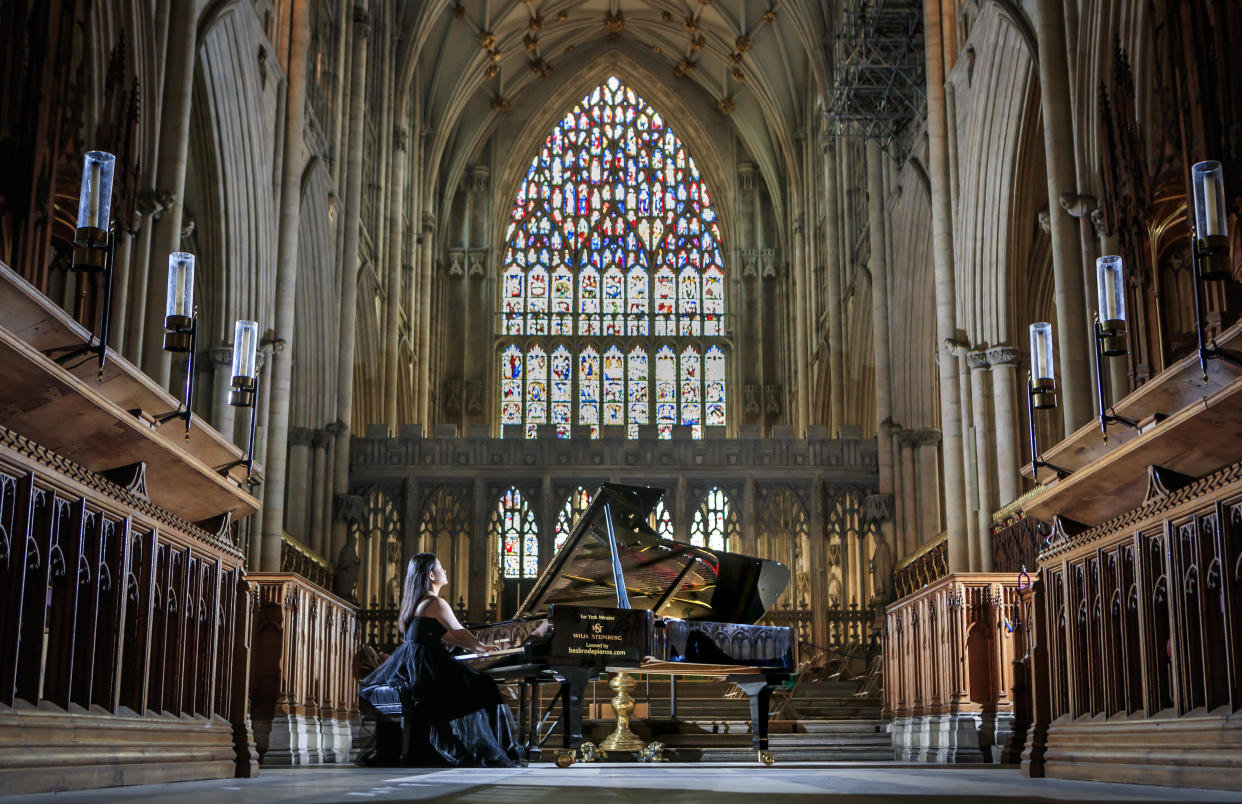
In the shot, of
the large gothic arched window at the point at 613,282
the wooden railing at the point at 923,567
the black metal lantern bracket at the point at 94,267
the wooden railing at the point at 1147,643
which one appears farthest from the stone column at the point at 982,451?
the large gothic arched window at the point at 613,282

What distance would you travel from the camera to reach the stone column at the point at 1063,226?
1062 centimetres

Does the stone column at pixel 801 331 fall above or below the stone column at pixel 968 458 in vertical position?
above

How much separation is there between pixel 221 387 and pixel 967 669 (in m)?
8.07

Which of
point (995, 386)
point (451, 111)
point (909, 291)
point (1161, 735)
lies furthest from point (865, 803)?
point (451, 111)

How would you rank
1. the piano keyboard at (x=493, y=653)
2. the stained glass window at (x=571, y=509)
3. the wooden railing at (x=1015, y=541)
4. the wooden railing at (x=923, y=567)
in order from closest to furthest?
the piano keyboard at (x=493, y=653) < the wooden railing at (x=1015, y=541) < the wooden railing at (x=923, y=567) < the stained glass window at (x=571, y=509)

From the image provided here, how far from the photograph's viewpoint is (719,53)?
2811 cm

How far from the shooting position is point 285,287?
49.1 feet

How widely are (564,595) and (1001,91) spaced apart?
305 inches

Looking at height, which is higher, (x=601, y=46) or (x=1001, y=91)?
(x=601, y=46)

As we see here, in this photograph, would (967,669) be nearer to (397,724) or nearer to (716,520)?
(397,724)

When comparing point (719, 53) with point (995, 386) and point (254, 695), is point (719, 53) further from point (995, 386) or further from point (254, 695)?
point (254, 695)

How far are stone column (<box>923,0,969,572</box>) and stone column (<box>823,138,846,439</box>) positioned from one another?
678 cm

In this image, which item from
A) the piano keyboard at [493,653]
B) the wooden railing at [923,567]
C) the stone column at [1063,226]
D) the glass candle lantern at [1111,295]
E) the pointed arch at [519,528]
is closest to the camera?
the glass candle lantern at [1111,295]

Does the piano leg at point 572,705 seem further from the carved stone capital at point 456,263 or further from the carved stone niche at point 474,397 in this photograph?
the carved stone capital at point 456,263
